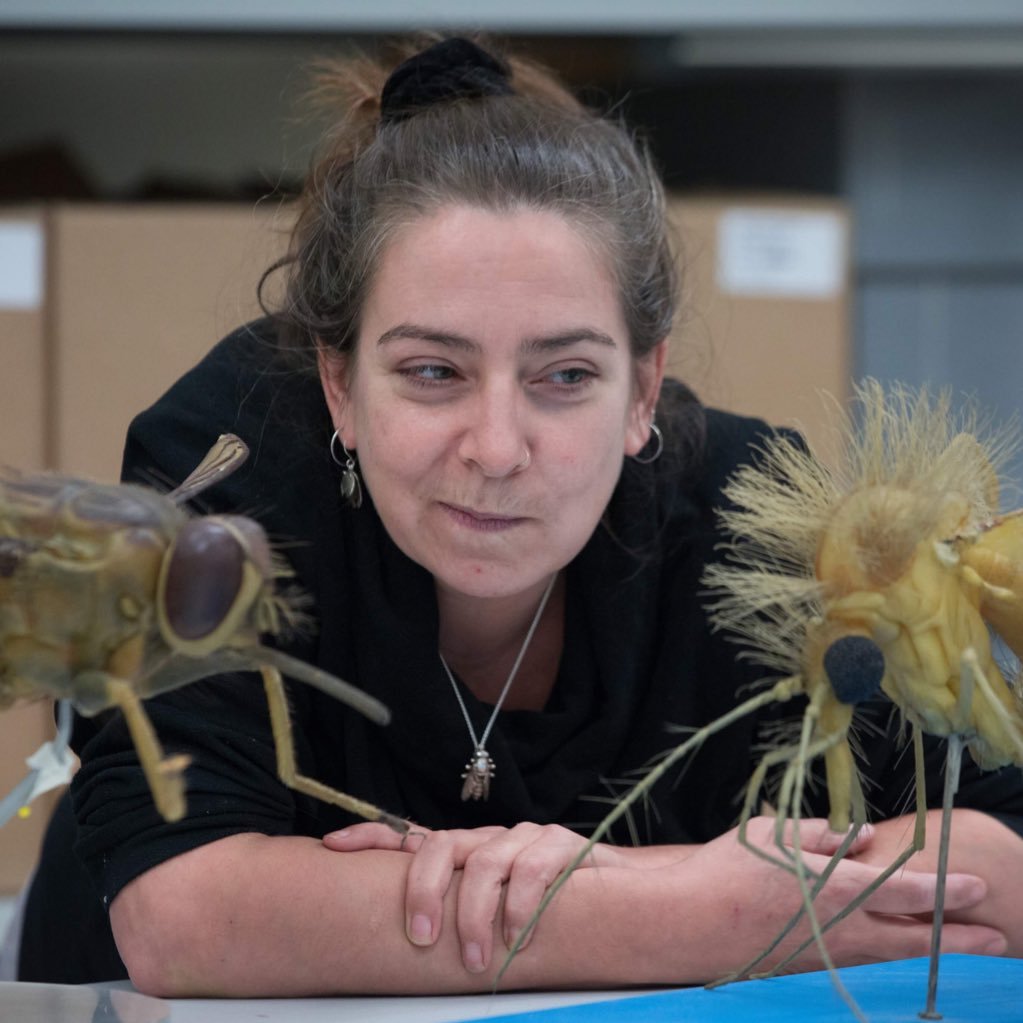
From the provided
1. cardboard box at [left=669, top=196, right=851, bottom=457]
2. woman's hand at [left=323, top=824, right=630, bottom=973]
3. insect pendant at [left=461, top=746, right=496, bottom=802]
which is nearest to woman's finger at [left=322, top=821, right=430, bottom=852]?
woman's hand at [left=323, top=824, right=630, bottom=973]

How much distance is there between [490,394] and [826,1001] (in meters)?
0.36

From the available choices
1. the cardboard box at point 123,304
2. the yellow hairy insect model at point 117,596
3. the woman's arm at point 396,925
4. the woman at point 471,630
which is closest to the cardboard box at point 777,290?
the cardboard box at point 123,304

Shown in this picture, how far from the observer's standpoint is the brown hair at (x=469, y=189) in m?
0.90

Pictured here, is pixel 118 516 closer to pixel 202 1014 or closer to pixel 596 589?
pixel 202 1014

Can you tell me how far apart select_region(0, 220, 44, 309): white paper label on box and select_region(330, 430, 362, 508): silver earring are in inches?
34.8

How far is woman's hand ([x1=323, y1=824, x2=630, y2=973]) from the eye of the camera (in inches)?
30.2

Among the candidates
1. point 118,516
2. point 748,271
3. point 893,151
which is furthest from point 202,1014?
point 893,151

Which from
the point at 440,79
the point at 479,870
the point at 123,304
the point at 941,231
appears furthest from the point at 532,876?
the point at 941,231

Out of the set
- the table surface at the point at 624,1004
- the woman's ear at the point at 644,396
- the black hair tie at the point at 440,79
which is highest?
the black hair tie at the point at 440,79

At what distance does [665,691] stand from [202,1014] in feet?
1.33

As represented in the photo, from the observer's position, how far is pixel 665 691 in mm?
1012

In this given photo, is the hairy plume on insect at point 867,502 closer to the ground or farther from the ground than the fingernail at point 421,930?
farther from the ground

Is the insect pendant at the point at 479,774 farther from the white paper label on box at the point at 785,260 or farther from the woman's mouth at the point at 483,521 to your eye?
the white paper label on box at the point at 785,260

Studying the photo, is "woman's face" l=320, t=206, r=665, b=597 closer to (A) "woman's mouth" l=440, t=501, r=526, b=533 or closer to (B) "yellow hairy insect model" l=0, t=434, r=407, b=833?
(A) "woman's mouth" l=440, t=501, r=526, b=533
